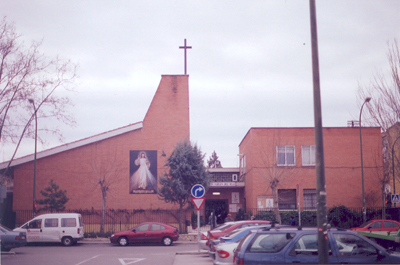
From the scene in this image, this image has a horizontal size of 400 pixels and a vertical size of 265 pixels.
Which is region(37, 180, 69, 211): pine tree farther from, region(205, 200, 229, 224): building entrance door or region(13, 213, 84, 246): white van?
region(205, 200, 229, 224): building entrance door

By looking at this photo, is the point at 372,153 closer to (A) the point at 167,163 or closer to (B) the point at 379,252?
(A) the point at 167,163

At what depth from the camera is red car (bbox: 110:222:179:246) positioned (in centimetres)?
2520

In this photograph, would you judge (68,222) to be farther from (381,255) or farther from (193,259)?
(381,255)

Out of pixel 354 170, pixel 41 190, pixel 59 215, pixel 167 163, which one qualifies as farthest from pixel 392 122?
pixel 41 190

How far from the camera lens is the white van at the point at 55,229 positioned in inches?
994

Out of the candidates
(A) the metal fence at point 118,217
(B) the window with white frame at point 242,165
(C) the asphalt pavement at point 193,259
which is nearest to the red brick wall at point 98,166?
(A) the metal fence at point 118,217

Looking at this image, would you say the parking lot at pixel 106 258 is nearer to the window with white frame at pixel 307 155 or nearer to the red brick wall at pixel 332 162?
the red brick wall at pixel 332 162

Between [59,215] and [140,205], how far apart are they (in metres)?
9.89

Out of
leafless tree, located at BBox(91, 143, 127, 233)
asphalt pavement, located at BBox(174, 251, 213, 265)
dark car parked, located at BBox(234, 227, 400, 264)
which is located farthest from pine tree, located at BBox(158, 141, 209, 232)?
dark car parked, located at BBox(234, 227, 400, 264)

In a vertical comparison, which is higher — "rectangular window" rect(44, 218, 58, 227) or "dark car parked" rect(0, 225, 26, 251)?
"rectangular window" rect(44, 218, 58, 227)

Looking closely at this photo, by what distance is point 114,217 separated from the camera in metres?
34.5

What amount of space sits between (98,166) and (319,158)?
2879 cm

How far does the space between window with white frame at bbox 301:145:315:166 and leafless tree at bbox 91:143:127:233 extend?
48.3ft

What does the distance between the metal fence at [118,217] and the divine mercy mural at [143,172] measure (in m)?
1.79
